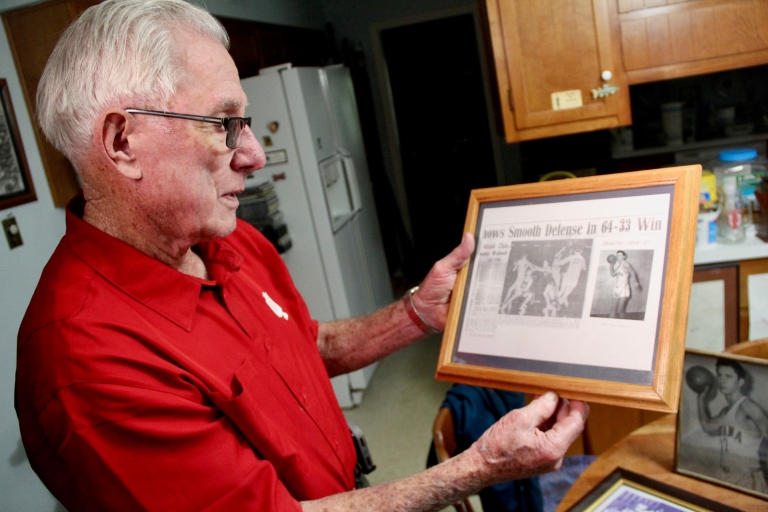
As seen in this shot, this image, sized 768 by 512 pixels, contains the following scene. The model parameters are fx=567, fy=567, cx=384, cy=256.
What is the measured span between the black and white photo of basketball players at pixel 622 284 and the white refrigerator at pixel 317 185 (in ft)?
7.06

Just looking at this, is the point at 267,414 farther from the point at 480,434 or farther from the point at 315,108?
the point at 315,108

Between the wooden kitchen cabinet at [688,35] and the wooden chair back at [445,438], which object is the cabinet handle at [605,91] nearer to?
the wooden kitchen cabinet at [688,35]

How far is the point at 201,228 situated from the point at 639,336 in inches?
→ 29.2

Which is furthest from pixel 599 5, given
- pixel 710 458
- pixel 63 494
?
pixel 63 494

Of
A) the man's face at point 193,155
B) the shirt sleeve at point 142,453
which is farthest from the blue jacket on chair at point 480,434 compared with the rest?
the man's face at point 193,155

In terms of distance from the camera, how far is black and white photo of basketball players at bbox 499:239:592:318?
103 cm

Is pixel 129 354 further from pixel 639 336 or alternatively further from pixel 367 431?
pixel 367 431

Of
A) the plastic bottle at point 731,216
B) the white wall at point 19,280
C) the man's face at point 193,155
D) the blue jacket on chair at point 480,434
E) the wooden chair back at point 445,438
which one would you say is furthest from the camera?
the plastic bottle at point 731,216

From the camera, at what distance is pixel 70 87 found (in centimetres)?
85

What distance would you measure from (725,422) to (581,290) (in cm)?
42

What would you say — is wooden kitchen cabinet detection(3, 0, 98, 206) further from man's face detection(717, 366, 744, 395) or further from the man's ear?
man's face detection(717, 366, 744, 395)

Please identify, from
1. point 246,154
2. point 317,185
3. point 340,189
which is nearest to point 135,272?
point 246,154

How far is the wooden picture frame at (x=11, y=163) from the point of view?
1.87 m

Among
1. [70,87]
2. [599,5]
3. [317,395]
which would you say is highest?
[599,5]
